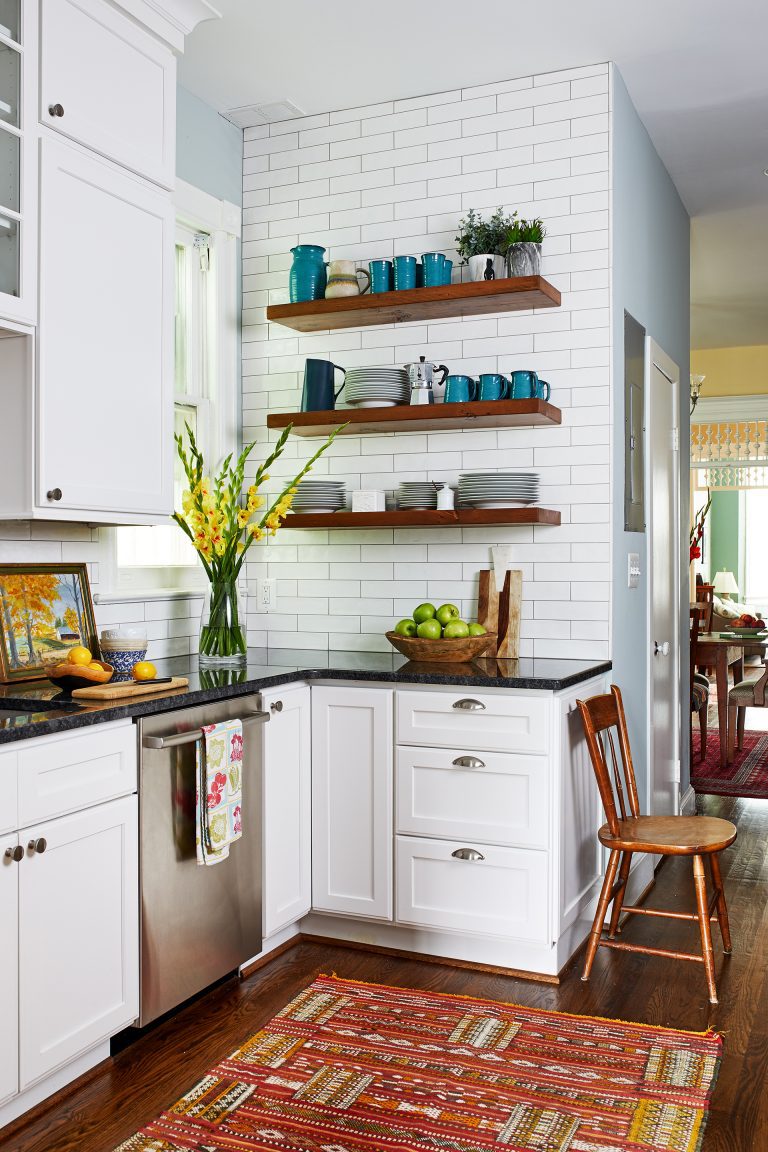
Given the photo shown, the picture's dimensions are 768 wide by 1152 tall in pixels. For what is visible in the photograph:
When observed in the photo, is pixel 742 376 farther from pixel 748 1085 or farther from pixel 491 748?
pixel 748 1085

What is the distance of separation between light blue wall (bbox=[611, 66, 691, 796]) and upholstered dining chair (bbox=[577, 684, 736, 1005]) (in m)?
0.47

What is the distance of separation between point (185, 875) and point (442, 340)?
213 cm

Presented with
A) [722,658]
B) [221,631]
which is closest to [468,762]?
[221,631]

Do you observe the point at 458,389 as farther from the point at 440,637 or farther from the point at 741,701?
the point at 741,701

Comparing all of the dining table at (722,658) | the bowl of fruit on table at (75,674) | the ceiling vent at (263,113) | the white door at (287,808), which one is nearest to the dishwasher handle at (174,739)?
the bowl of fruit on table at (75,674)

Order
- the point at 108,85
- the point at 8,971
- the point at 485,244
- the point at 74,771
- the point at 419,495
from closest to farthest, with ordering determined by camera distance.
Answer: the point at 8,971, the point at 74,771, the point at 108,85, the point at 485,244, the point at 419,495

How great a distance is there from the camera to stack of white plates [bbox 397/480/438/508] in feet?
12.3

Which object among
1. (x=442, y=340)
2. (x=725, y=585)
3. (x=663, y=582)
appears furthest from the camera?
(x=725, y=585)

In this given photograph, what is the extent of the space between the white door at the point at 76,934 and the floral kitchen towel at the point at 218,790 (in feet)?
0.74

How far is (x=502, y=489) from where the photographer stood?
142 inches

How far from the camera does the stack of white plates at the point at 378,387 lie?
3758 mm

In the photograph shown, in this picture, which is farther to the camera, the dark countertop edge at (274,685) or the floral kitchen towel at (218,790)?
the floral kitchen towel at (218,790)

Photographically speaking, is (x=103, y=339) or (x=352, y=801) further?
(x=352, y=801)

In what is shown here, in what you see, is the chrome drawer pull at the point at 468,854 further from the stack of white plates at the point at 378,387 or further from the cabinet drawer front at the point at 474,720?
the stack of white plates at the point at 378,387
